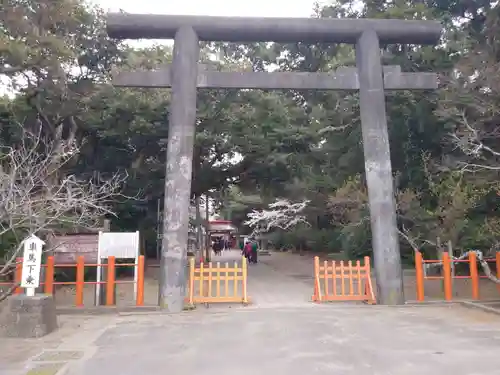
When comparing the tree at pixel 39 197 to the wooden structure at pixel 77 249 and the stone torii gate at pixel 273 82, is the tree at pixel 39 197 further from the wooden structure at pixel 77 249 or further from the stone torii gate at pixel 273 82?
the stone torii gate at pixel 273 82

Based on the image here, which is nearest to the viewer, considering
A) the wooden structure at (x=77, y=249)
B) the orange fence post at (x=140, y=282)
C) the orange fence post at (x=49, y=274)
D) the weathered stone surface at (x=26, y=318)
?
the weathered stone surface at (x=26, y=318)

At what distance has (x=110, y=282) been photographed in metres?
11.6

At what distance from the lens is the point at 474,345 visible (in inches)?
281

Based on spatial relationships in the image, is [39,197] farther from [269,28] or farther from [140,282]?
[269,28]

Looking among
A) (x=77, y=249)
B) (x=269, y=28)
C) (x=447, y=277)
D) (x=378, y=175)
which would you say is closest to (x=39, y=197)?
(x=77, y=249)

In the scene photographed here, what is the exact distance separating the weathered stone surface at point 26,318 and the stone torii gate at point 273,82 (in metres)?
2.94

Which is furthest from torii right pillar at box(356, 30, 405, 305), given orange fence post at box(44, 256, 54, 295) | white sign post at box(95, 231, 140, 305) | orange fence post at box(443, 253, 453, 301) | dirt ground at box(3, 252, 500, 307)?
Result: orange fence post at box(44, 256, 54, 295)

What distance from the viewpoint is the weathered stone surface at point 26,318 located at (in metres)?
8.43

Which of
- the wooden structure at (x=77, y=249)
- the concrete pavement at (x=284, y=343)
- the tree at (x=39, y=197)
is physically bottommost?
the concrete pavement at (x=284, y=343)

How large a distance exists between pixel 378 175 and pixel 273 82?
11.8 feet

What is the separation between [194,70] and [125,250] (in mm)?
4897

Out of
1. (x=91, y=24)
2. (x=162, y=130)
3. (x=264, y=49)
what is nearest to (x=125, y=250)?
(x=162, y=130)

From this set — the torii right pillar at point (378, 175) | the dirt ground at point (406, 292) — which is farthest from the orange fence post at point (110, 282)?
the torii right pillar at point (378, 175)

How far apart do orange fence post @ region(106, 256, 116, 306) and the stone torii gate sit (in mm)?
1357
